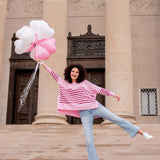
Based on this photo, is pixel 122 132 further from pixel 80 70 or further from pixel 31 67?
pixel 31 67

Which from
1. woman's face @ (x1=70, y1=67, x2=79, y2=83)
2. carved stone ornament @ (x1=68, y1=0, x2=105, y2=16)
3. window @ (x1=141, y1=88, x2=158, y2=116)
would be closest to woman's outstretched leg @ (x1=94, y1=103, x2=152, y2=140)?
woman's face @ (x1=70, y1=67, x2=79, y2=83)

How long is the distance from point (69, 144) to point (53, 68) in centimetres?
696

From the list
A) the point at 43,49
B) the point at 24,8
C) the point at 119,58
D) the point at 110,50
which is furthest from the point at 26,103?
the point at 43,49

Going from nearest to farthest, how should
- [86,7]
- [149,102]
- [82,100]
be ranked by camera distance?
[82,100], [149,102], [86,7]

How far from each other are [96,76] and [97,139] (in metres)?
12.6

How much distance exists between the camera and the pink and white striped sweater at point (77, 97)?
28.3ft

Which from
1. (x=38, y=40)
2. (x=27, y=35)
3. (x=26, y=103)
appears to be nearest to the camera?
(x=27, y=35)

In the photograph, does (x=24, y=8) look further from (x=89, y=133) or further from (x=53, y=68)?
(x=89, y=133)

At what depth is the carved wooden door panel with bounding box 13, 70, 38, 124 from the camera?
84.0ft

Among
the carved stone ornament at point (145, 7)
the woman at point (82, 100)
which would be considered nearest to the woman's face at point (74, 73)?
the woman at point (82, 100)

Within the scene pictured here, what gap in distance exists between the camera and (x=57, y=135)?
1484 cm

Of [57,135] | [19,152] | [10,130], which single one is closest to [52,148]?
[19,152]

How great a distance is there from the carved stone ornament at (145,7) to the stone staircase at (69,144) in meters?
13.5

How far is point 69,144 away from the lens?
43.3ft
